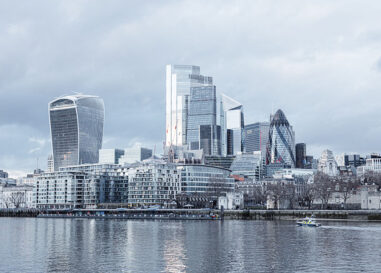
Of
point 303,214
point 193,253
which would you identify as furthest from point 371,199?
point 193,253

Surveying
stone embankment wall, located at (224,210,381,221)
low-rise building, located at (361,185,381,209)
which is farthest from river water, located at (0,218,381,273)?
low-rise building, located at (361,185,381,209)

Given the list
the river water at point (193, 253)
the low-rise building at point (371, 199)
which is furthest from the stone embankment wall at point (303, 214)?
the river water at point (193, 253)

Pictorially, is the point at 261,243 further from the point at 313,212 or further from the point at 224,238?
the point at 313,212

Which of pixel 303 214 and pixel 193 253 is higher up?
pixel 303 214

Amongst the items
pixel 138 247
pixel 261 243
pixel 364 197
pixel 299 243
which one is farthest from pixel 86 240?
pixel 364 197

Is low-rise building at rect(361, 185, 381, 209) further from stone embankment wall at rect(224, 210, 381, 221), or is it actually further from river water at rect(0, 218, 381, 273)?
river water at rect(0, 218, 381, 273)

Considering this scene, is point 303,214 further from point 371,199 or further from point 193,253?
point 193,253

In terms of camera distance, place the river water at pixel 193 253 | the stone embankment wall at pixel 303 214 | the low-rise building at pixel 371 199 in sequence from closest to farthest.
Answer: the river water at pixel 193 253
the stone embankment wall at pixel 303 214
the low-rise building at pixel 371 199

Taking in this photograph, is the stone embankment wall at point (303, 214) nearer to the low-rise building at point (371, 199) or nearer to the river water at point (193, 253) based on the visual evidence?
the low-rise building at point (371, 199)

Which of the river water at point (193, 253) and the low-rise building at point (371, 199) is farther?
the low-rise building at point (371, 199)

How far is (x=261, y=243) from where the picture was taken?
8575 centimetres

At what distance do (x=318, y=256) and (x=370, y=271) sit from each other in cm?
1266

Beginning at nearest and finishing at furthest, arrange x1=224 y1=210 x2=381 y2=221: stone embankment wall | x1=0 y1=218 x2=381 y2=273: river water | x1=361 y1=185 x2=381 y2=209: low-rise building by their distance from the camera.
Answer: x1=0 y1=218 x2=381 y2=273: river water → x1=224 y1=210 x2=381 y2=221: stone embankment wall → x1=361 y1=185 x2=381 y2=209: low-rise building

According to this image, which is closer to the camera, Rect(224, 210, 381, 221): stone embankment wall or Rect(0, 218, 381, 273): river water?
Rect(0, 218, 381, 273): river water
